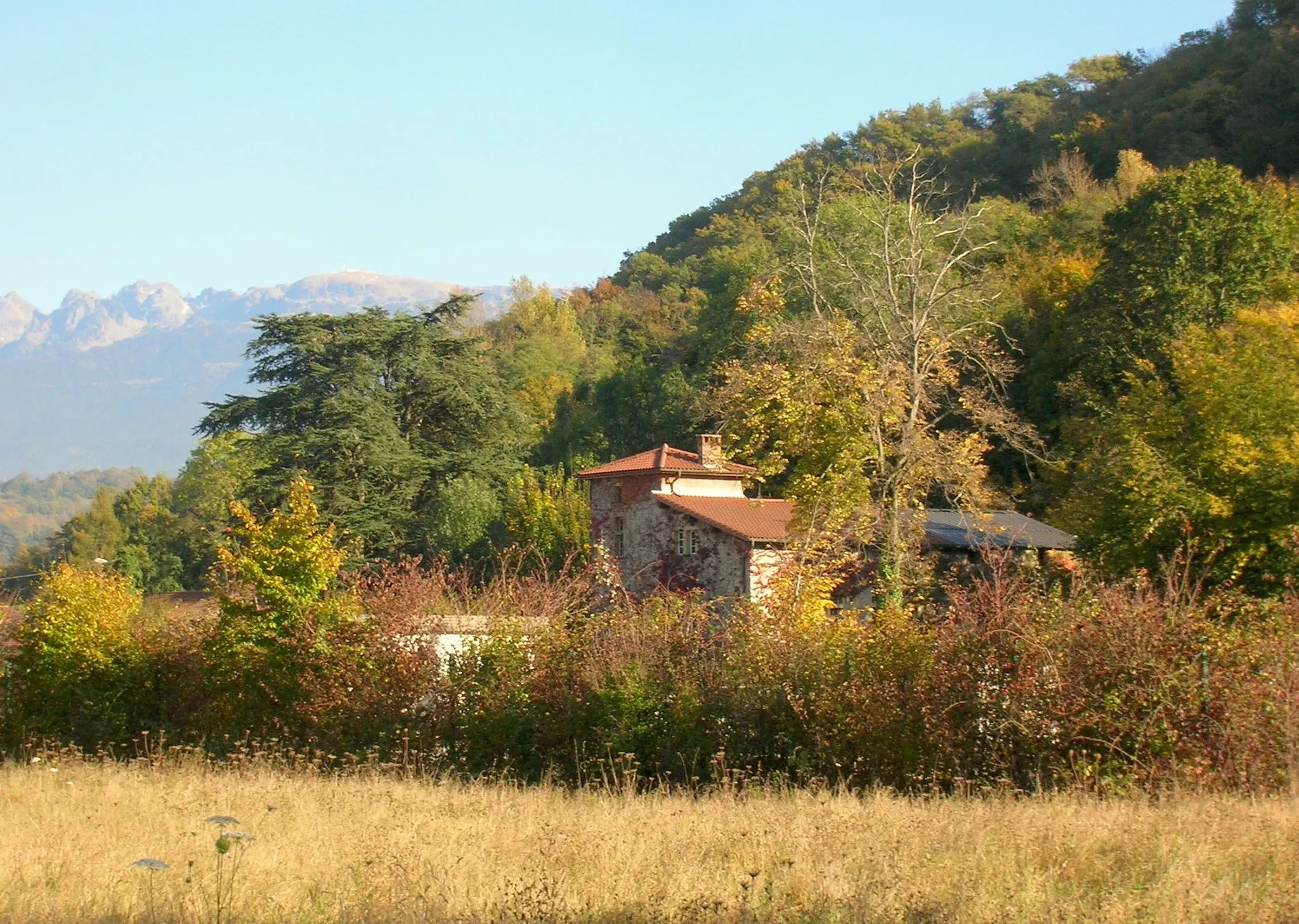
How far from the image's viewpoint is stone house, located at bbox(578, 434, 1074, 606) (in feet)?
111

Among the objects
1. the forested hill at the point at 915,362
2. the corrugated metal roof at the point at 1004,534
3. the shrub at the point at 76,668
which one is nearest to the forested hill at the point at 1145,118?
the forested hill at the point at 915,362

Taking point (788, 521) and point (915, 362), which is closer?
point (915, 362)

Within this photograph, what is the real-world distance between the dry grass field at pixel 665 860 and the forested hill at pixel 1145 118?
101 feet

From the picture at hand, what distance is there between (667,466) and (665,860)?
109ft

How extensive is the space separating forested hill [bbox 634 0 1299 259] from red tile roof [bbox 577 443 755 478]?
12167mm

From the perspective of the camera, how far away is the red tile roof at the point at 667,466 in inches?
1634

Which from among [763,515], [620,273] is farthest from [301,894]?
[620,273]

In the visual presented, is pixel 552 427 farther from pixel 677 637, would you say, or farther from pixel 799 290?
pixel 677 637

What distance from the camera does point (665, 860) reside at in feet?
27.0

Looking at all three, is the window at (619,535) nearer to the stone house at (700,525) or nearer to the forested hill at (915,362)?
the stone house at (700,525)

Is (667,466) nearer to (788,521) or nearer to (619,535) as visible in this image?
(619,535)

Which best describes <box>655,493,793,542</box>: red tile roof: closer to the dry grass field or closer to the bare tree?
the bare tree

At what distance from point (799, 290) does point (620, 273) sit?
198 feet

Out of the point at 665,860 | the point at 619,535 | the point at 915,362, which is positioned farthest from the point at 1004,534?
the point at 665,860
